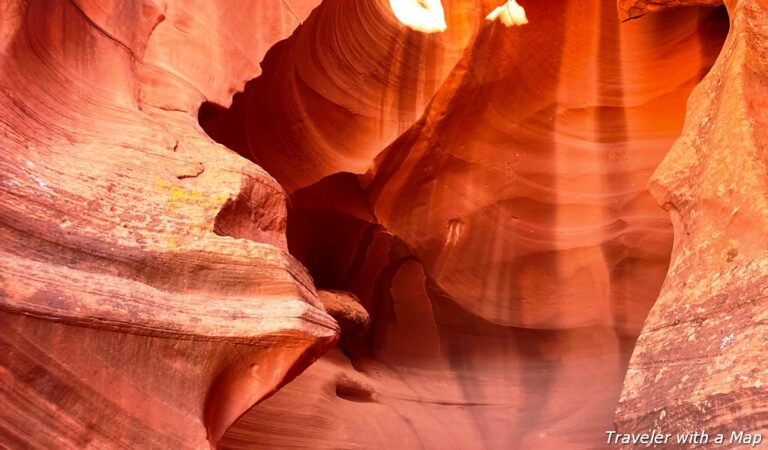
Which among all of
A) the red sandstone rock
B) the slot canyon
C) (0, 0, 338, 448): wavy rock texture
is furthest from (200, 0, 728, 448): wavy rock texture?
(0, 0, 338, 448): wavy rock texture

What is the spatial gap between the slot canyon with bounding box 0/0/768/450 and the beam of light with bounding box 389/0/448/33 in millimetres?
27

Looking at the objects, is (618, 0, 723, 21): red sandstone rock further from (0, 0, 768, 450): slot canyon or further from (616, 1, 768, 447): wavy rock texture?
(616, 1, 768, 447): wavy rock texture

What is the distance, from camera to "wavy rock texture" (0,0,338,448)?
2465 millimetres

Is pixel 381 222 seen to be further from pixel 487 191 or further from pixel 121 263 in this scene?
pixel 121 263

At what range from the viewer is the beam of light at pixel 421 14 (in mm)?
5254

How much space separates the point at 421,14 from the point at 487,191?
136 cm

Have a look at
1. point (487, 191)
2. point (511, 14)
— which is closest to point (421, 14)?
point (511, 14)

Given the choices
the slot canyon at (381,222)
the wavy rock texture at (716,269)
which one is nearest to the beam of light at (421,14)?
the slot canyon at (381,222)

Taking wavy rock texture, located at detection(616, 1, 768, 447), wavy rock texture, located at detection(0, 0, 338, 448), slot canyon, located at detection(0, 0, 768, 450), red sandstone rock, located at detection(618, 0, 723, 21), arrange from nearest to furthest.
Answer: wavy rock texture, located at detection(0, 0, 338, 448)
slot canyon, located at detection(0, 0, 768, 450)
wavy rock texture, located at detection(616, 1, 768, 447)
red sandstone rock, located at detection(618, 0, 723, 21)

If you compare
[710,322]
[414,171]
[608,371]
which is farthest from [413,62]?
[710,322]

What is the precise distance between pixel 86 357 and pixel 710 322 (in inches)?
92.0

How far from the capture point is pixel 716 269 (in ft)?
10.4

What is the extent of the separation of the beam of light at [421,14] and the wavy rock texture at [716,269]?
202 centimetres

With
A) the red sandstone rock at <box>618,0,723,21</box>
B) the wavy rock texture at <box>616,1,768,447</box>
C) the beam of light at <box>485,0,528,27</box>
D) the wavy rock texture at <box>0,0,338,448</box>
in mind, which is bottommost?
the wavy rock texture at <box>0,0,338,448</box>
